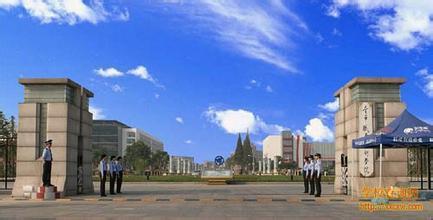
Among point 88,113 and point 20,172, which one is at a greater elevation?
point 88,113

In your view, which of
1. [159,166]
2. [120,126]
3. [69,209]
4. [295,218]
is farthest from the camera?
[120,126]

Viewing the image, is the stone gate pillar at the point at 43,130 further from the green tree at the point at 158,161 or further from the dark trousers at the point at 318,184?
the green tree at the point at 158,161

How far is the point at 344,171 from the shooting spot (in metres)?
25.0

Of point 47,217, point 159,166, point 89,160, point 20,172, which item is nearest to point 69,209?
point 47,217

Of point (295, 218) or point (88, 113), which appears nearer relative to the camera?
point (295, 218)

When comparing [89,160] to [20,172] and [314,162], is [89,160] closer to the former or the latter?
[20,172]

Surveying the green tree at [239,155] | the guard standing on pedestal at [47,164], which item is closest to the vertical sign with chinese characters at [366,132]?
the guard standing on pedestal at [47,164]

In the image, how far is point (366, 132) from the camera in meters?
21.9

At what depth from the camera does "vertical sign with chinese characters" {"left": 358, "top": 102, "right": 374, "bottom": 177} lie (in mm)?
21875

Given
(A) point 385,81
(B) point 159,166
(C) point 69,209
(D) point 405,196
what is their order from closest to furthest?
(C) point 69,209 < (D) point 405,196 < (A) point 385,81 < (B) point 159,166

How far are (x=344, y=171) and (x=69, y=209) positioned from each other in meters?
12.3

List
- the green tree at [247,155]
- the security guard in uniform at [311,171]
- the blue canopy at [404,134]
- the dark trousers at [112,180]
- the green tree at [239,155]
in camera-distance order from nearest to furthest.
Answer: the blue canopy at [404,134] < the security guard in uniform at [311,171] < the dark trousers at [112,180] < the green tree at [239,155] < the green tree at [247,155]

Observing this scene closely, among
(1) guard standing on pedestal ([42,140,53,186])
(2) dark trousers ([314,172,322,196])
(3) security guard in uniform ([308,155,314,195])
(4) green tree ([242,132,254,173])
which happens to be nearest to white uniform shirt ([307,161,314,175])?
(3) security guard in uniform ([308,155,314,195])

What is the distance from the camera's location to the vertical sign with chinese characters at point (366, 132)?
21.9 metres
